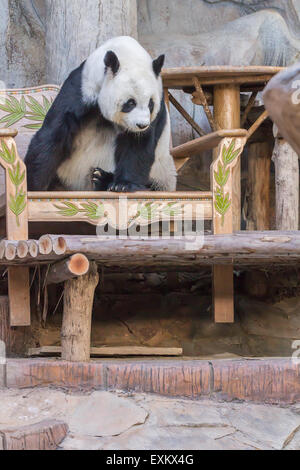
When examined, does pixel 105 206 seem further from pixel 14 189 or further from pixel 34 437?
pixel 34 437

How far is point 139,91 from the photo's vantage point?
3.93 meters

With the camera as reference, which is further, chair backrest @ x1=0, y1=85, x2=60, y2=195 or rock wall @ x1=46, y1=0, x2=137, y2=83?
rock wall @ x1=46, y1=0, x2=137, y2=83

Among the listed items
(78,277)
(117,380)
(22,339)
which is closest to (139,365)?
(117,380)

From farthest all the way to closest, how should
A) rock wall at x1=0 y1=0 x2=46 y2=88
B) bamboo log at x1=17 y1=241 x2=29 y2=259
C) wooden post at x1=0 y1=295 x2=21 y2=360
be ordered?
1. rock wall at x1=0 y1=0 x2=46 y2=88
2. wooden post at x1=0 y1=295 x2=21 y2=360
3. bamboo log at x1=17 y1=241 x2=29 y2=259

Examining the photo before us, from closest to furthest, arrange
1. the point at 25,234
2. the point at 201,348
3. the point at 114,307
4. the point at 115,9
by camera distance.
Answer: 1. the point at 25,234
2. the point at 201,348
3. the point at 114,307
4. the point at 115,9

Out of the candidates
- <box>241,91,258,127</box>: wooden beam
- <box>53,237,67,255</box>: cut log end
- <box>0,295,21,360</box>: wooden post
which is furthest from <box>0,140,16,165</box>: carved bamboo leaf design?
<box>241,91,258,127</box>: wooden beam

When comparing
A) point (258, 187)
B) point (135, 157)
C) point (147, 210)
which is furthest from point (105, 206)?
point (258, 187)

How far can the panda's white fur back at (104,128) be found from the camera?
3971mm

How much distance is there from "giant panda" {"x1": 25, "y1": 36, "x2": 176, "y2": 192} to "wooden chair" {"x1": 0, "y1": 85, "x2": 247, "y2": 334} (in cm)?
22

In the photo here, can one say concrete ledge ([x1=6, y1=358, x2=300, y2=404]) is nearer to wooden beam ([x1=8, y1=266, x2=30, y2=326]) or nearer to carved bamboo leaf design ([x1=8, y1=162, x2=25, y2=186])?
wooden beam ([x1=8, y1=266, x2=30, y2=326])

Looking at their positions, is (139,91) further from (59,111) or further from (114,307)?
(114,307)

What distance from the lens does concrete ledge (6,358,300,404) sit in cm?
313
